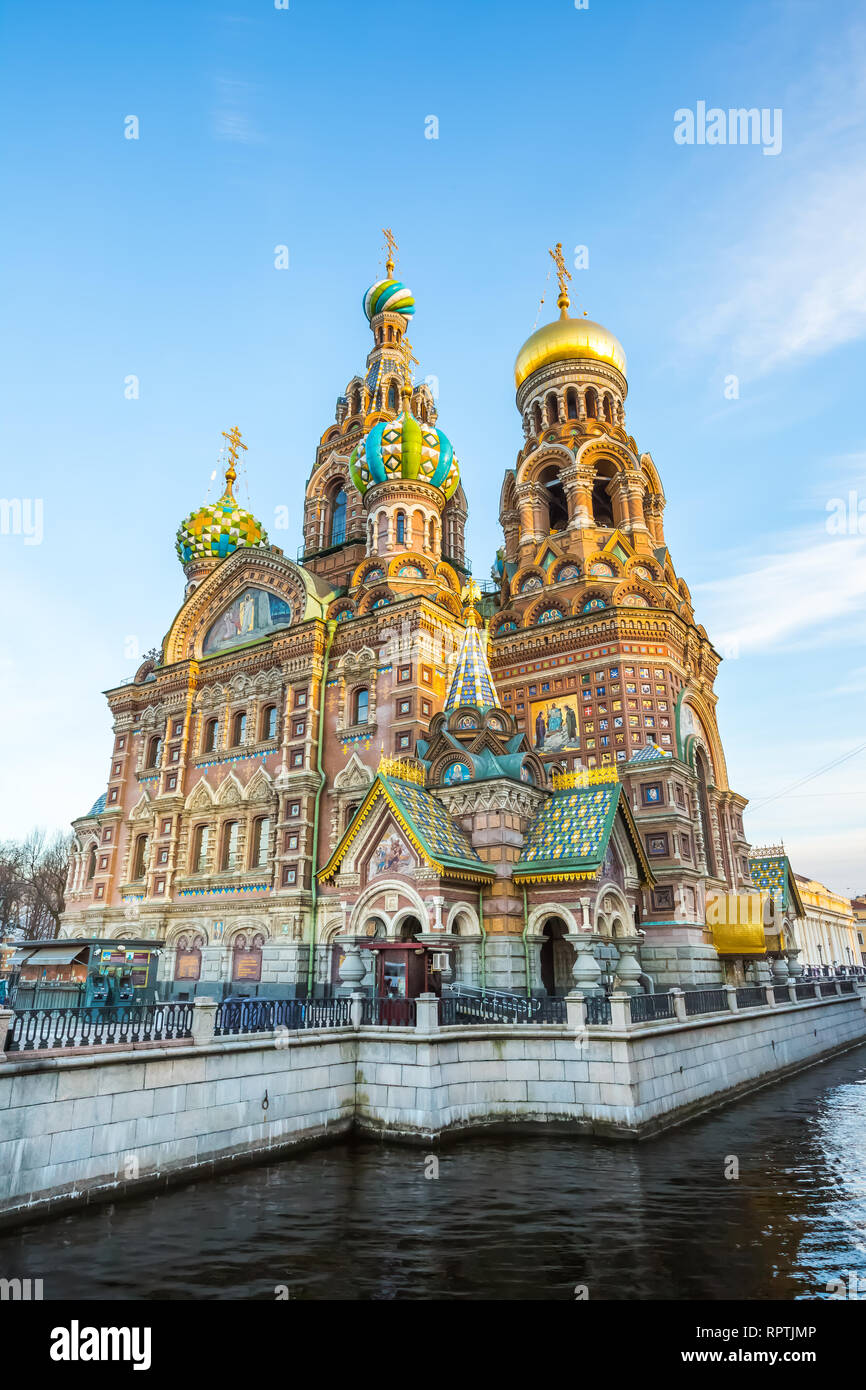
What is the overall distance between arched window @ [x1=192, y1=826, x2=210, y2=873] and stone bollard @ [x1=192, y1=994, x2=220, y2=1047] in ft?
62.4

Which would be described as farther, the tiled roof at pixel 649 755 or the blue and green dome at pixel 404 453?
the blue and green dome at pixel 404 453

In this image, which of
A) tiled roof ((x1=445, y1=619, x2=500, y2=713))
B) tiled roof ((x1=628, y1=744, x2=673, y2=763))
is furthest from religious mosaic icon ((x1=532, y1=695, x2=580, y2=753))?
tiled roof ((x1=445, y1=619, x2=500, y2=713))

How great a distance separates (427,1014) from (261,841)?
16483 millimetres

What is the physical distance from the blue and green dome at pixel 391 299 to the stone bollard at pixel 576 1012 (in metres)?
35.3

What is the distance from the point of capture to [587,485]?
33.6 meters

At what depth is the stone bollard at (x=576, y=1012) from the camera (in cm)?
1448

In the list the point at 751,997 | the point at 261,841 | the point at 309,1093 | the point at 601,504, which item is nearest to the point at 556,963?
the point at 751,997

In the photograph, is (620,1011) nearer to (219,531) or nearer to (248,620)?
(248,620)

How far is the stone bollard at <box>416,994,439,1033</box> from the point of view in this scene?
46.1 ft

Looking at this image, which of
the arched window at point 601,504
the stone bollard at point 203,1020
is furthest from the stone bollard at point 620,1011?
the arched window at point 601,504

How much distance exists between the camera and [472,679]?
23.7m

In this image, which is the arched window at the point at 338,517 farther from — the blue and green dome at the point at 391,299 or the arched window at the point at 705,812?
the arched window at the point at 705,812

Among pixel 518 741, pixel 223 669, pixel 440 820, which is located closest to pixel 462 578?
pixel 223 669
